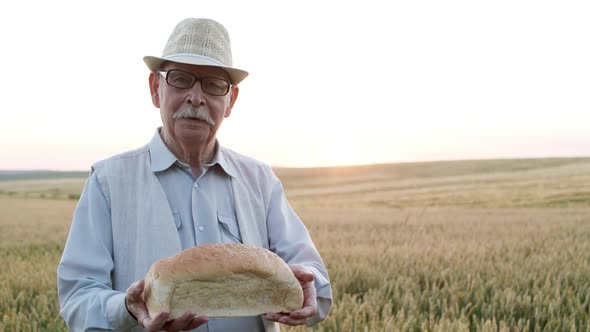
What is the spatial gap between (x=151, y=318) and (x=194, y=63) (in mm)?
985

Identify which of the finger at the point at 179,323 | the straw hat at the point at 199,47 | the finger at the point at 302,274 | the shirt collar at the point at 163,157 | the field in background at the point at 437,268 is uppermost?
the straw hat at the point at 199,47

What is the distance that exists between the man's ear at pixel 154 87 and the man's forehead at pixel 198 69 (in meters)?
0.12

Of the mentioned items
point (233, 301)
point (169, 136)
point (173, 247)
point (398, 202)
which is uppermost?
point (169, 136)

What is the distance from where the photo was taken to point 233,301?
76.9 inches

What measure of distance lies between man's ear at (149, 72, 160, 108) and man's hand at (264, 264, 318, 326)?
0.96m

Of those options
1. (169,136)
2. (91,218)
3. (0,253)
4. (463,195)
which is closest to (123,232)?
(91,218)

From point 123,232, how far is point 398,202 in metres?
21.8

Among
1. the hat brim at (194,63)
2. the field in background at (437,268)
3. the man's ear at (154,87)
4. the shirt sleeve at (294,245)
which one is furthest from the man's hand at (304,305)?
the field in background at (437,268)

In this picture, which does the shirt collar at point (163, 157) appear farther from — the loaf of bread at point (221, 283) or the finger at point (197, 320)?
the finger at point (197, 320)

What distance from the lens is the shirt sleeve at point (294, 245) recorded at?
234 centimetres

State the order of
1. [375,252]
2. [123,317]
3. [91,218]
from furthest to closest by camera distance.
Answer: [375,252] → [91,218] → [123,317]

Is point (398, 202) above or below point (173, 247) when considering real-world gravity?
below

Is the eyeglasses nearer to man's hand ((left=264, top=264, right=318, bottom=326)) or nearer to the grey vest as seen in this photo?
the grey vest

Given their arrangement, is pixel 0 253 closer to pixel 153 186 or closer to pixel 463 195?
pixel 153 186
